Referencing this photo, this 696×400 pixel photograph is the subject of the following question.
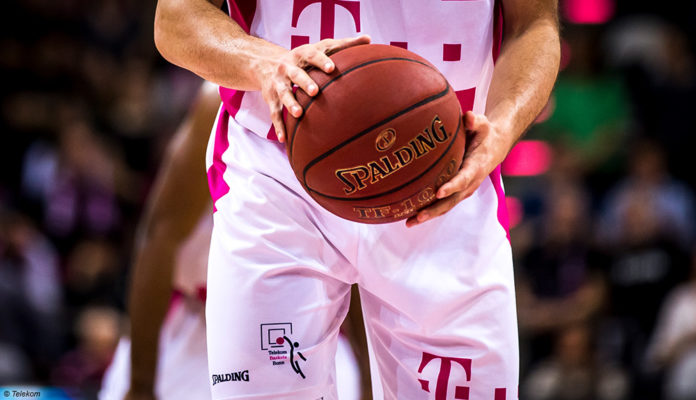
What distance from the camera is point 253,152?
2.65m

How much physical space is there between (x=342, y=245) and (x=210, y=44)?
67 cm

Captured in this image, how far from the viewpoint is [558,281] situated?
25.0 ft

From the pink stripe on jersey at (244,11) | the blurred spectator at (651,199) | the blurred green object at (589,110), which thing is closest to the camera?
the pink stripe on jersey at (244,11)

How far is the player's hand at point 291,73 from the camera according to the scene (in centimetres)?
221

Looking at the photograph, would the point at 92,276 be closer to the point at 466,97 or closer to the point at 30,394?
the point at 30,394

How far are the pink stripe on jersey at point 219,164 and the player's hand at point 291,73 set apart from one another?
1.54 ft

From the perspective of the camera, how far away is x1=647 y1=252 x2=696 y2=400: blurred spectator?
6613 millimetres

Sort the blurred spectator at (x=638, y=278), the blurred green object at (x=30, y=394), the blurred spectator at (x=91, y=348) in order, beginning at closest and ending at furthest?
the blurred green object at (x=30, y=394)
the blurred spectator at (x=91, y=348)
the blurred spectator at (x=638, y=278)

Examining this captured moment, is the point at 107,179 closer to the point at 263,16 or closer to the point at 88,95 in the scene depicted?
the point at 88,95

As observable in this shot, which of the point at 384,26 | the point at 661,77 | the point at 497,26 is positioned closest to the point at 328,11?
the point at 384,26

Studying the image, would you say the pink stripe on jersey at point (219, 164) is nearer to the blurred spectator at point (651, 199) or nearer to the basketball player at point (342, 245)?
the basketball player at point (342, 245)

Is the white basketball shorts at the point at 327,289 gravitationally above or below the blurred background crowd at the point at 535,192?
below

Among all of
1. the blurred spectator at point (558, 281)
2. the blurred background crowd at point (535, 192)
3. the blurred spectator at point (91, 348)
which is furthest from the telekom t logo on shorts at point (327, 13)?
the blurred spectator at point (558, 281)

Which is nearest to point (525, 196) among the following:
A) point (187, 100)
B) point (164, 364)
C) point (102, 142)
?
point (187, 100)
